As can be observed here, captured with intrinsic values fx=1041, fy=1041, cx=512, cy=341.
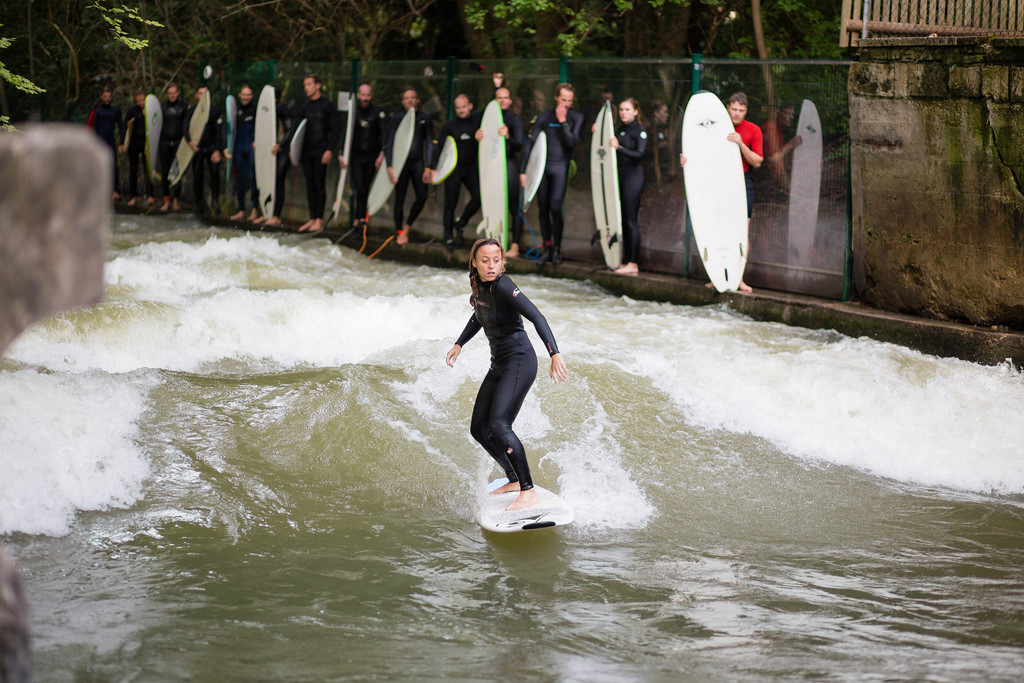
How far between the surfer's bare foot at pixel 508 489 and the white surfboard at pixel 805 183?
495 centimetres

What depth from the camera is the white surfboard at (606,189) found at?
34.7ft

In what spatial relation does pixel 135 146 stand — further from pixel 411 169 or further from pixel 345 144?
pixel 411 169

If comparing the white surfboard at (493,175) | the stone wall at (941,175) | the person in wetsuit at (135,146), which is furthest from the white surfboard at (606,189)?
the person in wetsuit at (135,146)

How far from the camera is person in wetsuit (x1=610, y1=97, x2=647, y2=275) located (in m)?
10.3

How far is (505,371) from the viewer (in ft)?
18.6

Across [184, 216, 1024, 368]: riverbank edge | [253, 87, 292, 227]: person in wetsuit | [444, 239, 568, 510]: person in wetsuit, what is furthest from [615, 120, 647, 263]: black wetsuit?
[253, 87, 292, 227]: person in wetsuit

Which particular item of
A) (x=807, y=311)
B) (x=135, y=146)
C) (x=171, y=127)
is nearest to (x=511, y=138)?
(x=807, y=311)

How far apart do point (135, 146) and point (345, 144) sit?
18.2 feet

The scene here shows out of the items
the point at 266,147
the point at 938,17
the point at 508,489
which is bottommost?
the point at 508,489

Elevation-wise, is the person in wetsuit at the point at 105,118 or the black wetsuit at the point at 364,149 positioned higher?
the person in wetsuit at the point at 105,118

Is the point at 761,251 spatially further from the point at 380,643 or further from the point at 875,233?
the point at 380,643

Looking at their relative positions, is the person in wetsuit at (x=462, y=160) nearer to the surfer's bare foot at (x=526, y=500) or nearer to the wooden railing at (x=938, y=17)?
the wooden railing at (x=938, y=17)

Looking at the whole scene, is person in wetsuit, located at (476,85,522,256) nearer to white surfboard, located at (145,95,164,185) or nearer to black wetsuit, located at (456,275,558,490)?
black wetsuit, located at (456,275,558,490)

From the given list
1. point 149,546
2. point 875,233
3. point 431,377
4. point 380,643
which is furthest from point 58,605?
point 875,233
